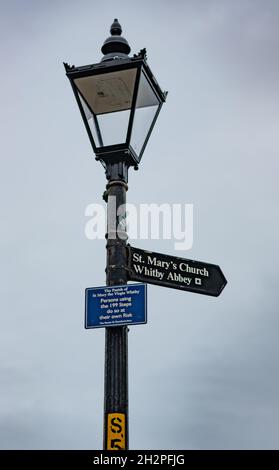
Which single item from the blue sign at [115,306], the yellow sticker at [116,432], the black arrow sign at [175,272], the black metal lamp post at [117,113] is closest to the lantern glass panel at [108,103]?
the black metal lamp post at [117,113]

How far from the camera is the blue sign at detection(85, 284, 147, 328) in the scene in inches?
442

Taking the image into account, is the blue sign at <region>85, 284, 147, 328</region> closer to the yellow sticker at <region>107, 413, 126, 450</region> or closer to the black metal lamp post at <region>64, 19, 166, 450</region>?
the black metal lamp post at <region>64, 19, 166, 450</region>

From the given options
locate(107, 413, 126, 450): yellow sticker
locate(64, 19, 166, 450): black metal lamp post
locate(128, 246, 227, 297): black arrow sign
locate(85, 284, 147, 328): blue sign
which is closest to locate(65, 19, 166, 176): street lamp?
locate(64, 19, 166, 450): black metal lamp post

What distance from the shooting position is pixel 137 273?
11672 mm

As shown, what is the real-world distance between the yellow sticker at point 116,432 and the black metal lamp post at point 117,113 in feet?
4.02

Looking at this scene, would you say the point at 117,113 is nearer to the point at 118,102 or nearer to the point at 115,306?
the point at 118,102

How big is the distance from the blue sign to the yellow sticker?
2.63 ft

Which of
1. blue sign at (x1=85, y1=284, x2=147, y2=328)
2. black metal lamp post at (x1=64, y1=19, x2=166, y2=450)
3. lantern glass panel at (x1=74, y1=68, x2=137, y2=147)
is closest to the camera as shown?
blue sign at (x1=85, y1=284, x2=147, y2=328)

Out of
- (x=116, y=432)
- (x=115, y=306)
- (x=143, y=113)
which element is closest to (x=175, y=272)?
(x=115, y=306)

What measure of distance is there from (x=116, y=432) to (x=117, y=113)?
290cm

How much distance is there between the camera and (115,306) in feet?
37.1

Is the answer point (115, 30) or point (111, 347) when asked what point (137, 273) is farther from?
point (115, 30)

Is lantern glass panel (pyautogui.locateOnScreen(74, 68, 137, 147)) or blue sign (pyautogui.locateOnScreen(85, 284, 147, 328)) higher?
lantern glass panel (pyautogui.locateOnScreen(74, 68, 137, 147))
